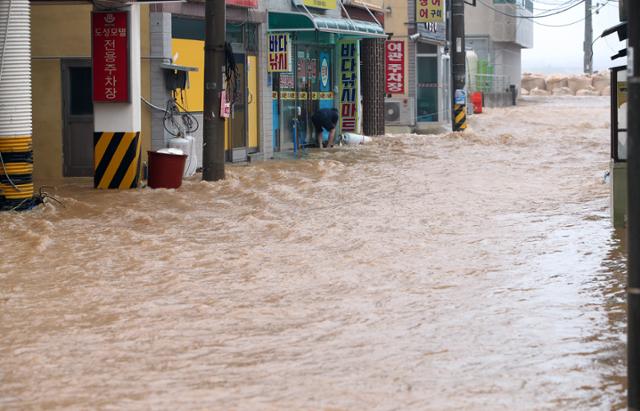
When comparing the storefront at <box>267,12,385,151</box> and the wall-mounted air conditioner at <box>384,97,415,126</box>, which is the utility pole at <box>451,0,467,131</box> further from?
the storefront at <box>267,12,385,151</box>

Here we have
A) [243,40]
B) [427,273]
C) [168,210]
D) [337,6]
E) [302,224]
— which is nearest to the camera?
[427,273]

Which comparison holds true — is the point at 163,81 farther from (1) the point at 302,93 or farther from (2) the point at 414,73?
(2) the point at 414,73

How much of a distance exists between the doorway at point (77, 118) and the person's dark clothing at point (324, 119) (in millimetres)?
9878

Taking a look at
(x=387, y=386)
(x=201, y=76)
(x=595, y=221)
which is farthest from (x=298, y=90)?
(x=387, y=386)

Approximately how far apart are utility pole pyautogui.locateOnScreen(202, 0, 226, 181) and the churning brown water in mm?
630

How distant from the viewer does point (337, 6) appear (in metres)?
31.3

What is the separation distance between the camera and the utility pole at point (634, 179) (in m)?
5.89

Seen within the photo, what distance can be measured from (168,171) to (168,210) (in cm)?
261

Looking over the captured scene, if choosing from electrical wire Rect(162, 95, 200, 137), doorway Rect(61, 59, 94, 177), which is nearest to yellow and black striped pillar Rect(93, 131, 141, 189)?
doorway Rect(61, 59, 94, 177)

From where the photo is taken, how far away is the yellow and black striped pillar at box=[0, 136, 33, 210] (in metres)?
16.0

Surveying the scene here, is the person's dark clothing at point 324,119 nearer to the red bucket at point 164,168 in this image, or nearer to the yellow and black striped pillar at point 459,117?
the yellow and black striped pillar at point 459,117

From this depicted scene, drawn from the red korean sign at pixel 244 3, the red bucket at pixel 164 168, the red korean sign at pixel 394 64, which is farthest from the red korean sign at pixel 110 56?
the red korean sign at pixel 394 64

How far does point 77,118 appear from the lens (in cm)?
2061

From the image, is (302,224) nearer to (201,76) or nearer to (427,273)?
(427,273)
